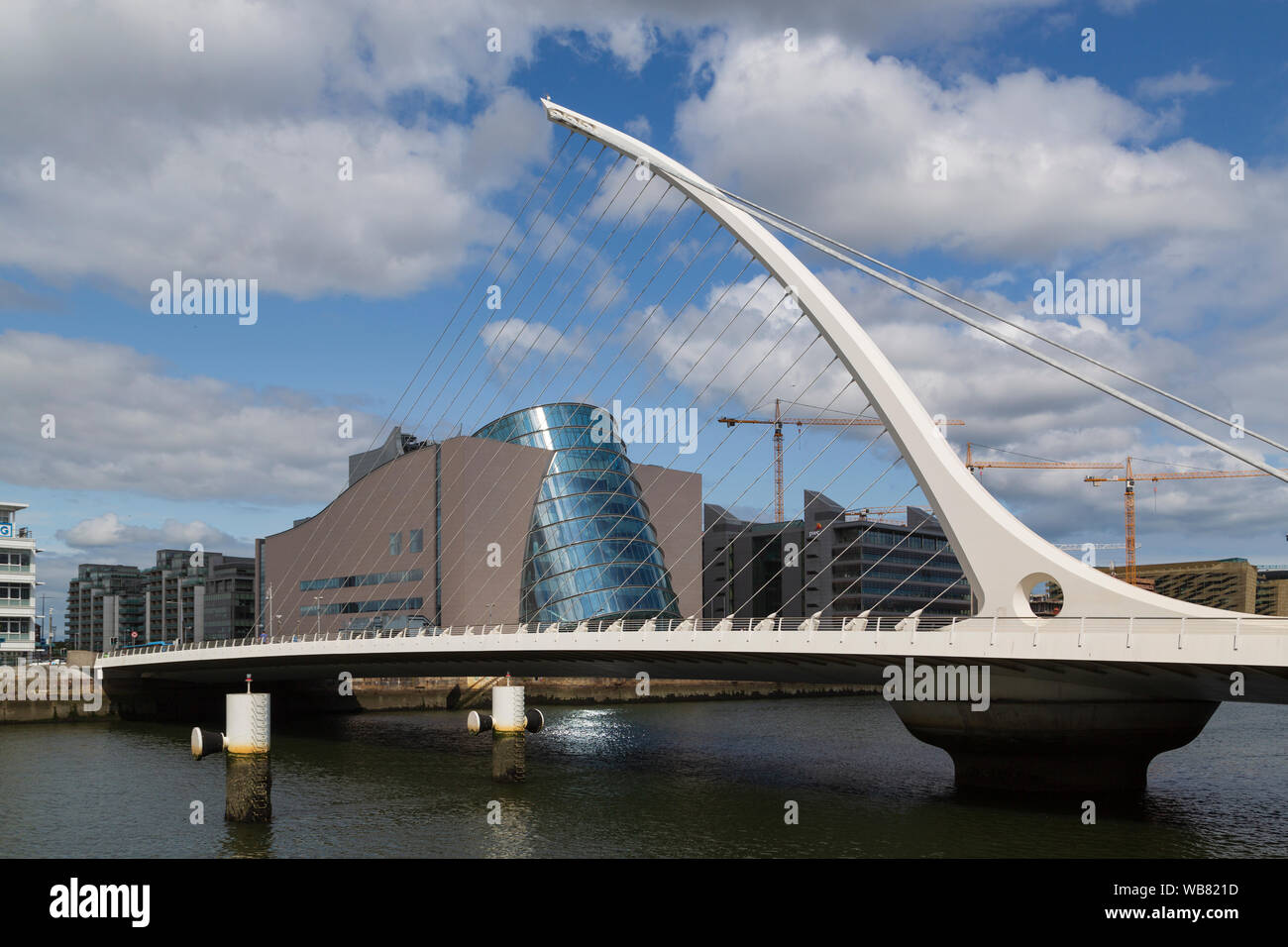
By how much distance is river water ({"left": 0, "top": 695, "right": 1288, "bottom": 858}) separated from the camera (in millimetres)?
23406

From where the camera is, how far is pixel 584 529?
7775cm

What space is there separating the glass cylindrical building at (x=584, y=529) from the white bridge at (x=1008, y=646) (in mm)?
40443

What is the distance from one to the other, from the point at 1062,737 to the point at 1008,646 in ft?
15.0

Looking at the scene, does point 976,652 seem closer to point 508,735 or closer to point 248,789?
point 508,735

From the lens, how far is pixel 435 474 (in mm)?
80688

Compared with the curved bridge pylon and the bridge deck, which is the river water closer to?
the bridge deck

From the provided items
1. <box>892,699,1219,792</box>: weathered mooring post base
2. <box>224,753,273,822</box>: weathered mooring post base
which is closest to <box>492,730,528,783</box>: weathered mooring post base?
<box>224,753,273,822</box>: weathered mooring post base

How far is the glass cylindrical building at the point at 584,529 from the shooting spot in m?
75.4

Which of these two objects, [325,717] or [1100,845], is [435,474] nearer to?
[325,717]

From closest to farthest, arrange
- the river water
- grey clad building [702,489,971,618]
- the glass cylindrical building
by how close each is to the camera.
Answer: the river water < the glass cylindrical building < grey clad building [702,489,971,618]

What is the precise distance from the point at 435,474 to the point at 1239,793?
6011 cm

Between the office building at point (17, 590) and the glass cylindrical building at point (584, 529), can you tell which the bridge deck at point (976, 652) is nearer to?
the glass cylindrical building at point (584, 529)

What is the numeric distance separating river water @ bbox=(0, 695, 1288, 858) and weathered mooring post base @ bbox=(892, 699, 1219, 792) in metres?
0.65
